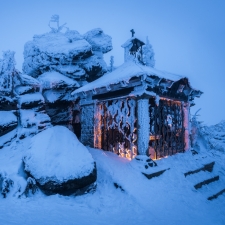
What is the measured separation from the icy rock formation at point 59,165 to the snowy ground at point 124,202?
1.11ft

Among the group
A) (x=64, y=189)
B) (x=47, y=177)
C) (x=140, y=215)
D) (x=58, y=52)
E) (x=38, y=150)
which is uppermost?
(x=58, y=52)

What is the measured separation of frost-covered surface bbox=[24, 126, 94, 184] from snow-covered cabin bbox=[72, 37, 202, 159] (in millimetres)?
3290

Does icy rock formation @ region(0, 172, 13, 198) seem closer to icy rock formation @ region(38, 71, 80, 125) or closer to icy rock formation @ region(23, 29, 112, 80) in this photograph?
icy rock formation @ region(38, 71, 80, 125)

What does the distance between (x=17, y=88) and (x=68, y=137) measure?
653 centimetres

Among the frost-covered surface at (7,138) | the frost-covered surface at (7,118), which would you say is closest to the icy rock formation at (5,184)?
the frost-covered surface at (7,138)

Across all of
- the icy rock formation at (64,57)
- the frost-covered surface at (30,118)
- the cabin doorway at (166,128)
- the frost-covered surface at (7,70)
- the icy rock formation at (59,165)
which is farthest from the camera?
the icy rock formation at (64,57)

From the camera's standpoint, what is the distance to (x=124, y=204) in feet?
19.1

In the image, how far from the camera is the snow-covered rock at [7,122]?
1008cm

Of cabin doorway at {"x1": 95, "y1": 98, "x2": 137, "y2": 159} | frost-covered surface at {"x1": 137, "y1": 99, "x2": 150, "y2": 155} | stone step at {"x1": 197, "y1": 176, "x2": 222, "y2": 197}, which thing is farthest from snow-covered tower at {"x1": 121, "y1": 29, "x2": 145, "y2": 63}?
stone step at {"x1": 197, "y1": 176, "x2": 222, "y2": 197}

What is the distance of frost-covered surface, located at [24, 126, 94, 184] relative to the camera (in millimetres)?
5727

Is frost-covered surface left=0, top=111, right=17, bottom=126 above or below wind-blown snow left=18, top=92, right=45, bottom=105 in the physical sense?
below

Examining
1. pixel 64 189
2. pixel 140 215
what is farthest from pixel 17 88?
pixel 140 215

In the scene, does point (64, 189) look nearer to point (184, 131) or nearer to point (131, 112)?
point (131, 112)

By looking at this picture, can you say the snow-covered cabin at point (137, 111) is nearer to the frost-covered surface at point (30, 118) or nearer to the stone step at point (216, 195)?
the frost-covered surface at point (30, 118)
